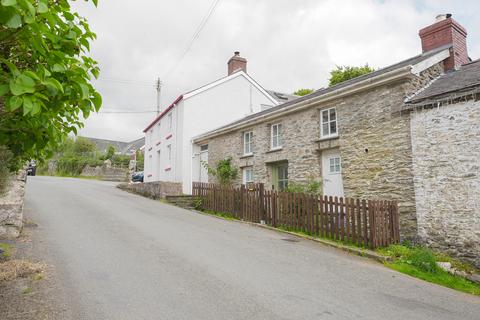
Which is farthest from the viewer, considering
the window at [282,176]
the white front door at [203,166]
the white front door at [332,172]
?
the white front door at [203,166]

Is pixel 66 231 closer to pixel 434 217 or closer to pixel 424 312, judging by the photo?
pixel 424 312

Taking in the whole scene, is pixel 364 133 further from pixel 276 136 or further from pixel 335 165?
pixel 276 136

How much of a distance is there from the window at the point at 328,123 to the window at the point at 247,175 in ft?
15.6

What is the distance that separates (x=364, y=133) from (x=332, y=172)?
1.90m

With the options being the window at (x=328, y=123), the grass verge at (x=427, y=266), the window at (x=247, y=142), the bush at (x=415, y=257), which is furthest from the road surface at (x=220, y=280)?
the window at (x=247, y=142)

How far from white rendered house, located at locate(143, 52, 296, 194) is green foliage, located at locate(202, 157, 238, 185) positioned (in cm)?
212

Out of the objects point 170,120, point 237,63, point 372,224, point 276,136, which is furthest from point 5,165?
point 237,63

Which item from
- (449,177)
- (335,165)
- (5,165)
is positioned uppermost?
(335,165)

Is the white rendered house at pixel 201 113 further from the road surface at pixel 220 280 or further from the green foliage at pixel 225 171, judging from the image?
the road surface at pixel 220 280

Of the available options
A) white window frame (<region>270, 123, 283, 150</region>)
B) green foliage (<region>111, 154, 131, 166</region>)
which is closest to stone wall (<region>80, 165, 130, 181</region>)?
green foliage (<region>111, 154, 131, 166</region>)

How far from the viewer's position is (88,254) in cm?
670

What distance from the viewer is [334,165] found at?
39.1 feet

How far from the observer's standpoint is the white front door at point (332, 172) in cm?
1163

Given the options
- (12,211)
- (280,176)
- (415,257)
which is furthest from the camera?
(280,176)
